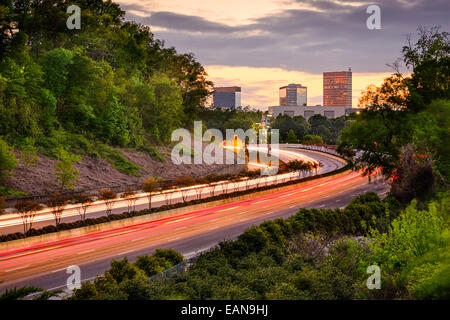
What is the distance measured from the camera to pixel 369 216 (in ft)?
95.2

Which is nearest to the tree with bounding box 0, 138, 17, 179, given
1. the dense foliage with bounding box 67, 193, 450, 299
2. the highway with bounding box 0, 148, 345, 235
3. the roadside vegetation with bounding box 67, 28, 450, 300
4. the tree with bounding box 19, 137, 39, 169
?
the tree with bounding box 19, 137, 39, 169

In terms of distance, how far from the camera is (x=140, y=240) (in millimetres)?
27688

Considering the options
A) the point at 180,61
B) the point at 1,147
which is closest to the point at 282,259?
the point at 1,147

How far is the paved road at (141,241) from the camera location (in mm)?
20656

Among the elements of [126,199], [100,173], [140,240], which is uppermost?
[126,199]

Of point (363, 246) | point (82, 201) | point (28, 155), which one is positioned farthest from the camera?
point (28, 155)

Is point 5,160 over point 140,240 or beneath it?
over

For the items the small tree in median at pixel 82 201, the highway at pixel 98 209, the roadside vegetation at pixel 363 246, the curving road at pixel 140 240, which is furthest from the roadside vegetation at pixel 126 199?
the roadside vegetation at pixel 363 246

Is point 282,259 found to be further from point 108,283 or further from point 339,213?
point 339,213

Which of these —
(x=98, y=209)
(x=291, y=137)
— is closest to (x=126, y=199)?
(x=98, y=209)

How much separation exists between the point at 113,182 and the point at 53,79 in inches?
621

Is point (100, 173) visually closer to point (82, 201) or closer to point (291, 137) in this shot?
point (82, 201)

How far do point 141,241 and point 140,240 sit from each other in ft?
0.95

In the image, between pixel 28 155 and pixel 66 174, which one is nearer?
pixel 66 174
